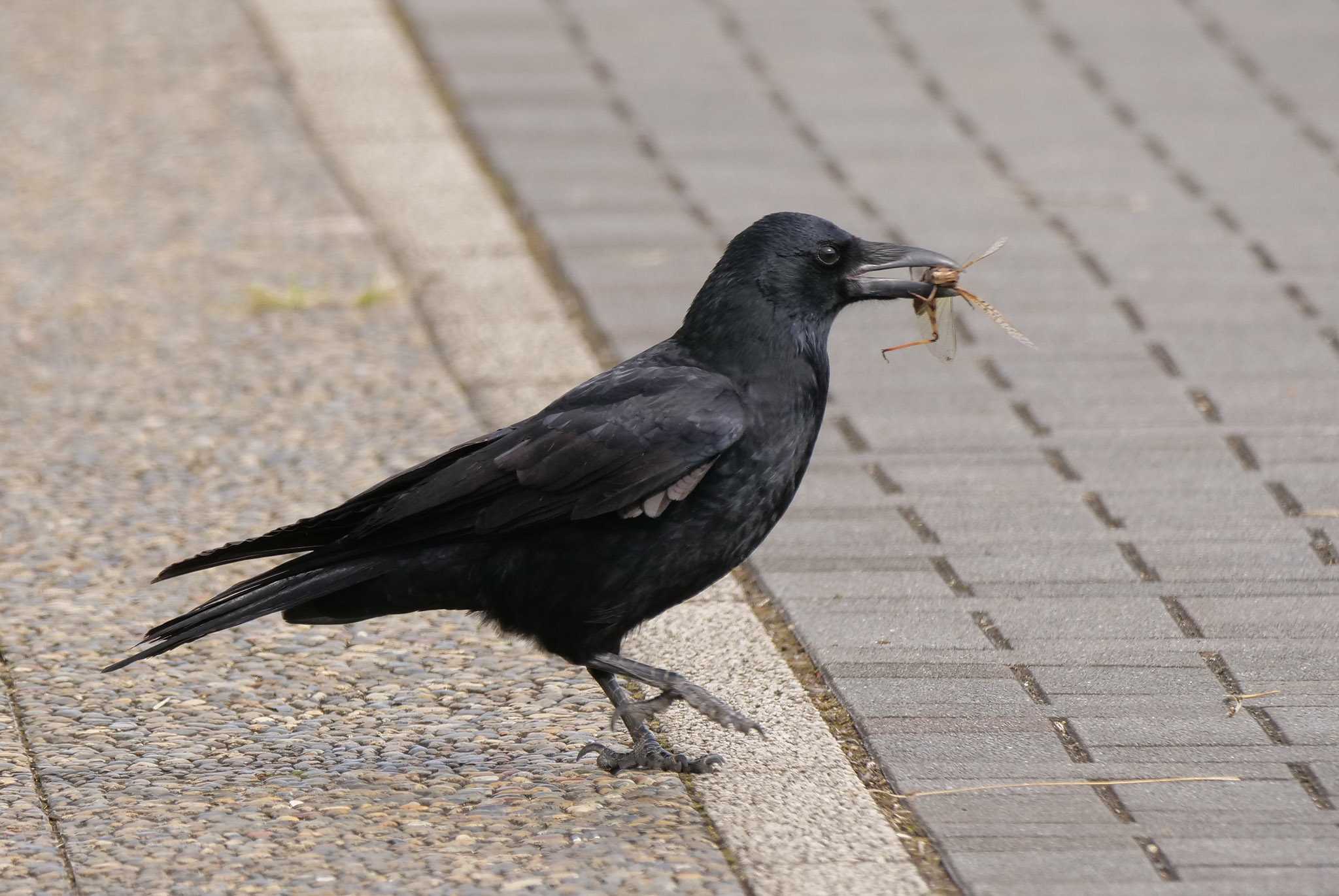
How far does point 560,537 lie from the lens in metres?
3.78

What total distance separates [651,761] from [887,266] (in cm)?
100

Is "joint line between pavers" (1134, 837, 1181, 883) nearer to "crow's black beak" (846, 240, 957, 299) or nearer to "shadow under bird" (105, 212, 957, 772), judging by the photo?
"shadow under bird" (105, 212, 957, 772)

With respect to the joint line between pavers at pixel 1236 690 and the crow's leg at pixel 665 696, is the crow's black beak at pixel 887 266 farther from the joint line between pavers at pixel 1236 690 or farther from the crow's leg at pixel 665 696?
the joint line between pavers at pixel 1236 690

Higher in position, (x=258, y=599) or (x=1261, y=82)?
(x=1261, y=82)

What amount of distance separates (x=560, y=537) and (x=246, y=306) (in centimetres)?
253

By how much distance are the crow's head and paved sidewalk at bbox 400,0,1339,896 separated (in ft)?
2.37

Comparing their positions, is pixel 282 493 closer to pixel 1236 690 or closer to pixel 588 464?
pixel 588 464

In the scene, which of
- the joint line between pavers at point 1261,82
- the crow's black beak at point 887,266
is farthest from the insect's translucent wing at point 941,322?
the joint line between pavers at point 1261,82

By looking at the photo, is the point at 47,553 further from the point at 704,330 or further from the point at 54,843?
the point at 704,330

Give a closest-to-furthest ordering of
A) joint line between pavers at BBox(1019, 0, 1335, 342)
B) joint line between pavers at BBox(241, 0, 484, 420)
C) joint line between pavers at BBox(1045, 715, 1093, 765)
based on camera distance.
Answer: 1. joint line between pavers at BBox(1045, 715, 1093, 765)
2. joint line between pavers at BBox(241, 0, 484, 420)
3. joint line between pavers at BBox(1019, 0, 1335, 342)

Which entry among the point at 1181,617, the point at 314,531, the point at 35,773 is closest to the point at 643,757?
the point at 314,531

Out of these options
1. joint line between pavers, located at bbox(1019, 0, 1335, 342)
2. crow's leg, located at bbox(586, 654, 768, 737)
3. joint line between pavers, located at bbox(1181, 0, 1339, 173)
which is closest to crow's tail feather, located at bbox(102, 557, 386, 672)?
crow's leg, located at bbox(586, 654, 768, 737)

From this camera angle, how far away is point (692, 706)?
3.74m

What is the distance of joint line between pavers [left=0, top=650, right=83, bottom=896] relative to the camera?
3.43 m
